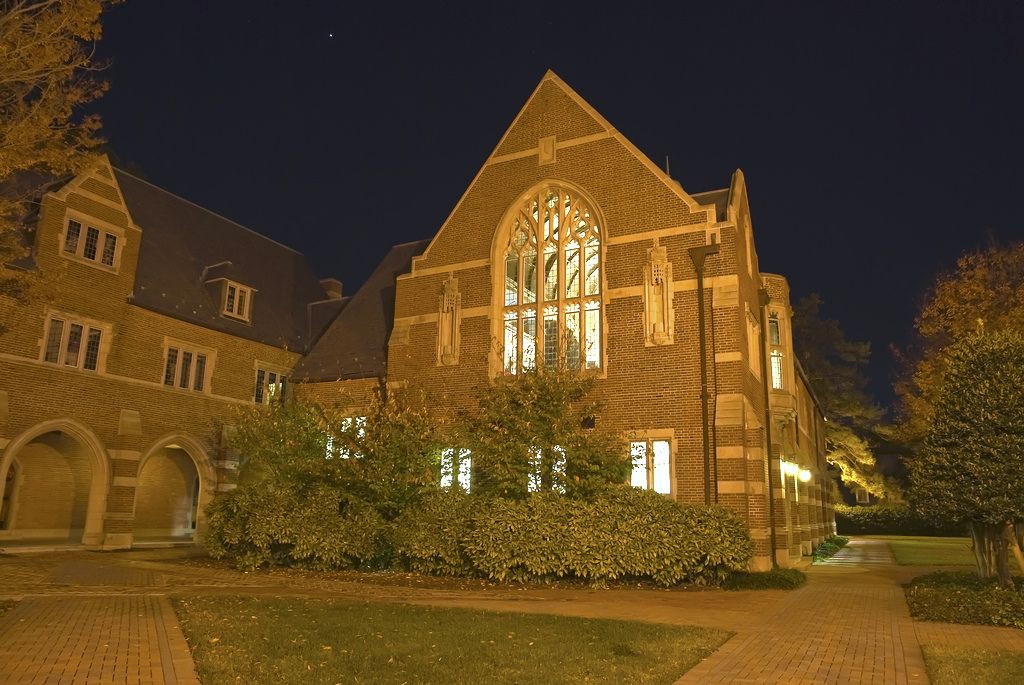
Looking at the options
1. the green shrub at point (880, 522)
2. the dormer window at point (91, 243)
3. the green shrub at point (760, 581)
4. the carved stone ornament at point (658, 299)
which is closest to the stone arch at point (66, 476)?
the dormer window at point (91, 243)

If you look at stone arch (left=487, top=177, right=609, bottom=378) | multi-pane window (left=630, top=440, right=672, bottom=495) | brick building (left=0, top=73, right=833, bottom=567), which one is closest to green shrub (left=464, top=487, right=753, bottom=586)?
brick building (left=0, top=73, right=833, bottom=567)

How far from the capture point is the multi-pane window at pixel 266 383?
27.1 metres

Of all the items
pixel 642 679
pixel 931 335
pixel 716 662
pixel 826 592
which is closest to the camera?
pixel 642 679

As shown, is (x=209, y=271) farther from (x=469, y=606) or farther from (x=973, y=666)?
(x=973, y=666)

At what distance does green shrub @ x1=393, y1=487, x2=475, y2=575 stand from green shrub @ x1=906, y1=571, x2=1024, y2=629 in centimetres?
872

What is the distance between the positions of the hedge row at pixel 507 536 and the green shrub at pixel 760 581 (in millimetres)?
382

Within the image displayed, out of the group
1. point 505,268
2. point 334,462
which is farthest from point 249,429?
point 505,268

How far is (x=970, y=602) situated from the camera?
38.4 feet

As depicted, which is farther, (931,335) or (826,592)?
(931,335)

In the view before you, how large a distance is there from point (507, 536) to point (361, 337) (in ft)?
42.4

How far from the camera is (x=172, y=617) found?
33.2 feet

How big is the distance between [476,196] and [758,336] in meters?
9.63

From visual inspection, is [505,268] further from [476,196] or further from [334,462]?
[334,462]

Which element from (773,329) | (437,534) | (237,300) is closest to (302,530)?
(437,534)
